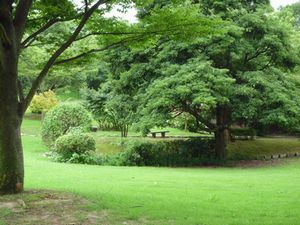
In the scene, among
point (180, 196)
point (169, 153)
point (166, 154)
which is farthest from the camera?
point (169, 153)

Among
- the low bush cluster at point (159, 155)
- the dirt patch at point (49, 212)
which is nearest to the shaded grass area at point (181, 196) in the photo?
the dirt patch at point (49, 212)

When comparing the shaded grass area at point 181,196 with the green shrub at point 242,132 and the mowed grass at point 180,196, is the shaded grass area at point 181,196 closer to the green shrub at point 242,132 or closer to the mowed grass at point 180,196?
the mowed grass at point 180,196

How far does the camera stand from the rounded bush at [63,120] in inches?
751

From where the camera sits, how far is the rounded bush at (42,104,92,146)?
1908 cm

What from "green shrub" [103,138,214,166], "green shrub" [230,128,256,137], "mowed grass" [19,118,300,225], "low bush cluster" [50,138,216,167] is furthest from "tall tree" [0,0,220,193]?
"green shrub" [230,128,256,137]

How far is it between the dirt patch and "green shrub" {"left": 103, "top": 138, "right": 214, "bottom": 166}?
960cm

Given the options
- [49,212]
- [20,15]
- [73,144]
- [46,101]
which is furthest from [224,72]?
[46,101]

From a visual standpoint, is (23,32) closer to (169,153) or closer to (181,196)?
(181,196)

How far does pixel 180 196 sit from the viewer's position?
8414mm

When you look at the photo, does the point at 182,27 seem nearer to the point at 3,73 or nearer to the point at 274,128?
the point at 3,73

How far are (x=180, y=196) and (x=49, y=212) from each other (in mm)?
3079

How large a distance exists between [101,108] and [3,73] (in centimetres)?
1840

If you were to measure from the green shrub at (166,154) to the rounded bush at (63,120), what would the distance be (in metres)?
2.87

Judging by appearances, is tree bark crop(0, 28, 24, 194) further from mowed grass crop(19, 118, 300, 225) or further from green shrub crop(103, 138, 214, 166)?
green shrub crop(103, 138, 214, 166)
